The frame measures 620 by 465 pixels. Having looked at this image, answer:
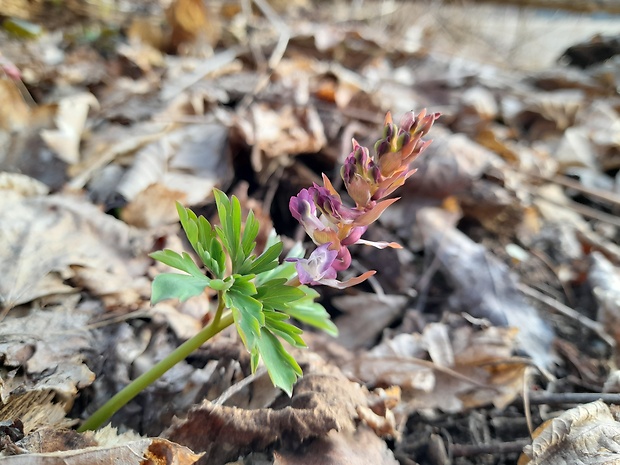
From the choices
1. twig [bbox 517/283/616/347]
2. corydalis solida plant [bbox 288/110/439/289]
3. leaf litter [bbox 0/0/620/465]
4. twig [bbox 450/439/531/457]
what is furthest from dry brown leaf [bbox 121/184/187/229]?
twig [bbox 517/283/616/347]

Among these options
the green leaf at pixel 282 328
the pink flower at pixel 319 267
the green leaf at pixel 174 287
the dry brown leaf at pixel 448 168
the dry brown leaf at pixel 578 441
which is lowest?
the dry brown leaf at pixel 448 168

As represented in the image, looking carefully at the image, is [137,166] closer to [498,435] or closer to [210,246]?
[210,246]

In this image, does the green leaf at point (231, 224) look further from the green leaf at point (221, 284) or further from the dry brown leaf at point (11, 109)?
the dry brown leaf at point (11, 109)

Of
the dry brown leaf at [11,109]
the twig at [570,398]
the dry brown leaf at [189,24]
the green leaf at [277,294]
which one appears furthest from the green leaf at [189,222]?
the dry brown leaf at [189,24]

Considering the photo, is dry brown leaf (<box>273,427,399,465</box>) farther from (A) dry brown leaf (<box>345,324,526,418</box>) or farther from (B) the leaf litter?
(A) dry brown leaf (<box>345,324,526,418</box>)

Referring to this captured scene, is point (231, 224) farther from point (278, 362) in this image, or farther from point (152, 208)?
point (152, 208)
